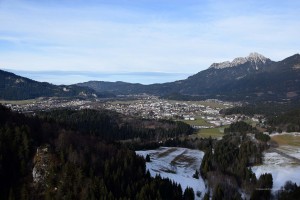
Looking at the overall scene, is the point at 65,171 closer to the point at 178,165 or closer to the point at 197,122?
the point at 178,165

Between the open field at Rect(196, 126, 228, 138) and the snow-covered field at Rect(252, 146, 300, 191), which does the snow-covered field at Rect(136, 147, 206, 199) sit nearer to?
the snow-covered field at Rect(252, 146, 300, 191)

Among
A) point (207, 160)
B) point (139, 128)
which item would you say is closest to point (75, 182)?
point (207, 160)

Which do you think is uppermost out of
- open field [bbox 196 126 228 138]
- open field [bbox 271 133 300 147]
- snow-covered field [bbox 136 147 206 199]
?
open field [bbox 271 133 300 147]

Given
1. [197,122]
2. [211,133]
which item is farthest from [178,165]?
[197,122]

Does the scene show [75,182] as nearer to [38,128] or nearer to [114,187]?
[114,187]

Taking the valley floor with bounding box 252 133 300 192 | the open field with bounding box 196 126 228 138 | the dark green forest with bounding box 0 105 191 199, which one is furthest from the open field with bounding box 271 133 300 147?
the dark green forest with bounding box 0 105 191 199

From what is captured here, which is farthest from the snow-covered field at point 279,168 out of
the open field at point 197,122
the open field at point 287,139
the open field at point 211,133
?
the open field at point 197,122
